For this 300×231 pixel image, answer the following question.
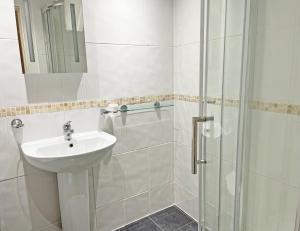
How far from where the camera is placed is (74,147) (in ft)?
4.90

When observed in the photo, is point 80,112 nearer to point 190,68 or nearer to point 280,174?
point 190,68

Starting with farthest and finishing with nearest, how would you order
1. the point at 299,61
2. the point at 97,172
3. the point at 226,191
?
1. the point at 97,172
2. the point at 226,191
3. the point at 299,61

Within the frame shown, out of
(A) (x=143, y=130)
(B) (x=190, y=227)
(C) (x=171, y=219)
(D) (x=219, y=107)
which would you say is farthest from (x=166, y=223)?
(D) (x=219, y=107)

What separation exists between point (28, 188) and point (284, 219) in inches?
59.2

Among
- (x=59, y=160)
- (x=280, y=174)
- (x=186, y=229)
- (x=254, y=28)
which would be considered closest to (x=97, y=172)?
(x=59, y=160)

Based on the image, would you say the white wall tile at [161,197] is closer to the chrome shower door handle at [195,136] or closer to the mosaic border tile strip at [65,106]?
the mosaic border tile strip at [65,106]

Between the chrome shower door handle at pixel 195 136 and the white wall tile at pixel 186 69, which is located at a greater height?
the white wall tile at pixel 186 69

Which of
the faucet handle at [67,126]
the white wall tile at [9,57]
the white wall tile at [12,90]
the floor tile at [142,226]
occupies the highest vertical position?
the white wall tile at [9,57]

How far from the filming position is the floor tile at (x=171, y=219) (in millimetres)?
1928

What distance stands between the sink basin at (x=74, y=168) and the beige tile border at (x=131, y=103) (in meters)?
0.20

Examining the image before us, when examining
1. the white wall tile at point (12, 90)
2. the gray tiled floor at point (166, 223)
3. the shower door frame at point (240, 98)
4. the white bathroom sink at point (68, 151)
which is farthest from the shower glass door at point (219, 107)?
the white wall tile at point (12, 90)

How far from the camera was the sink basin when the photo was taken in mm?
1297

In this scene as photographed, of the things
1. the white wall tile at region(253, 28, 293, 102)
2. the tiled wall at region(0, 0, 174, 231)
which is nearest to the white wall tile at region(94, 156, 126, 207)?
the tiled wall at region(0, 0, 174, 231)

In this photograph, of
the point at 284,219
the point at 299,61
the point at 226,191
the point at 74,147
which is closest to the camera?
the point at 299,61
